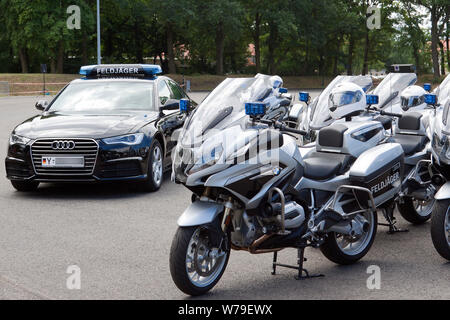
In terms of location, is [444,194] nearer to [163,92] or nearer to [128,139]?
[128,139]

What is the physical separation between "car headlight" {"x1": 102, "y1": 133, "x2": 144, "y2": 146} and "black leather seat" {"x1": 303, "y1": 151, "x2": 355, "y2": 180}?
3738mm

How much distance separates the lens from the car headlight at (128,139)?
9.32m

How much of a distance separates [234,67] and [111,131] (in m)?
66.5

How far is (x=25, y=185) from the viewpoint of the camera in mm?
9750

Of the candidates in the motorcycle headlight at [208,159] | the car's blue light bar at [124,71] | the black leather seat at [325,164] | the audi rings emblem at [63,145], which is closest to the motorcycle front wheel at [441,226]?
the black leather seat at [325,164]

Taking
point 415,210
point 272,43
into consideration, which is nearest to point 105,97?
point 415,210

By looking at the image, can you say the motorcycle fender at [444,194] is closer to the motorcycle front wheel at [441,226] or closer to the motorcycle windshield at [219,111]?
the motorcycle front wheel at [441,226]

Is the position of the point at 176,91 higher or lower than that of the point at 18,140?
higher

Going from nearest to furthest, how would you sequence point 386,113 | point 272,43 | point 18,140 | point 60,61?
point 386,113 < point 18,140 < point 60,61 < point 272,43

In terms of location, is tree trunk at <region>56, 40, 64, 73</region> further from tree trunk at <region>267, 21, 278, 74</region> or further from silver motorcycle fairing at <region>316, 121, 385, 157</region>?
silver motorcycle fairing at <region>316, 121, 385, 157</region>

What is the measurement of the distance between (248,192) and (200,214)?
1.22ft

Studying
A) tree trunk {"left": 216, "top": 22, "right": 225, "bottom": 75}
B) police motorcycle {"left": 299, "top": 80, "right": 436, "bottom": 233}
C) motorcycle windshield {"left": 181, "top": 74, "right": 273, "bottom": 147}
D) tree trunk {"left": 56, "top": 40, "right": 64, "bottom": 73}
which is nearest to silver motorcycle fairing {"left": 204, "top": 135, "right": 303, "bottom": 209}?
motorcycle windshield {"left": 181, "top": 74, "right": 273, "bottom": 147}

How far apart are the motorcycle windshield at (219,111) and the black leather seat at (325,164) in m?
0.76

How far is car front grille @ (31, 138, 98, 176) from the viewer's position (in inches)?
360
